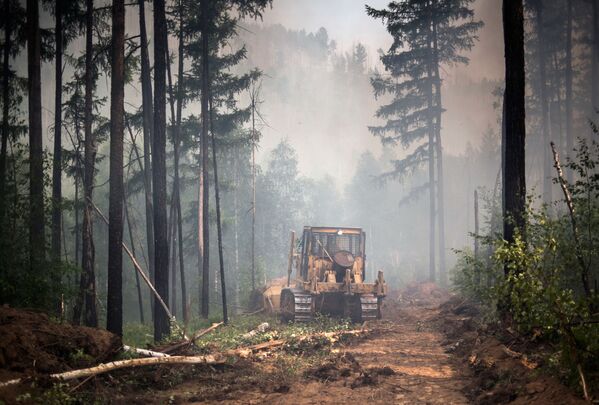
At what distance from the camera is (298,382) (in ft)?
25.7

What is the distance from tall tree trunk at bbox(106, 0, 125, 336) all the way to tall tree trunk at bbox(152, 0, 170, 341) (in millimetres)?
1765

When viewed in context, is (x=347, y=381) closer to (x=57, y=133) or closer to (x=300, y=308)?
(x=300, y=308)

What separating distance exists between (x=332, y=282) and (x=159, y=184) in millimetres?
7047

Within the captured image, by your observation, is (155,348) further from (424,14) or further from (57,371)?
(424,14)

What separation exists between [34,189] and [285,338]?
8970 mm

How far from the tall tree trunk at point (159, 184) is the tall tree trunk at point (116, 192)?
5.79ft

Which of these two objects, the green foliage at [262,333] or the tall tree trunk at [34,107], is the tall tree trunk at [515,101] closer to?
the green foliage at [262,333]

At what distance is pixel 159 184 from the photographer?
12547mm

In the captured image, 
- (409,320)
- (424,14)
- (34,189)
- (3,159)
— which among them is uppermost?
(424,14)

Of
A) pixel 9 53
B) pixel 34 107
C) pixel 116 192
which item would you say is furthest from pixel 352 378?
pixel 9 53

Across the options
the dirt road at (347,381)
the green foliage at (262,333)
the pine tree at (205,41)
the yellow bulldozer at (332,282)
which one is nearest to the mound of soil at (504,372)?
the dirt road at (347,381)

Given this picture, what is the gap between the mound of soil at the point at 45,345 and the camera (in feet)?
19.5

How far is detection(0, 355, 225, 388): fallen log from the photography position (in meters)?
6.00

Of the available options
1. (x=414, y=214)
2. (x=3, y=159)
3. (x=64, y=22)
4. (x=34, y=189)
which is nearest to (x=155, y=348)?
(x=34, y=189)
